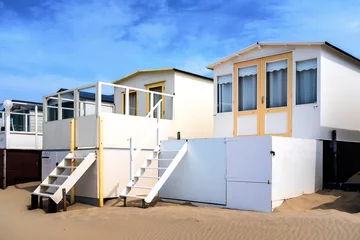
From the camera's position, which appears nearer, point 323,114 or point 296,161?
point 296,161

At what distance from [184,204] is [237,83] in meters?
4.25

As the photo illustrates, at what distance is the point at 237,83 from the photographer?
12055 mm

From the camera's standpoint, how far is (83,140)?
37.7 ft

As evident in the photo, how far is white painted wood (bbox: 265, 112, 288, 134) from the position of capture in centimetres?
1092

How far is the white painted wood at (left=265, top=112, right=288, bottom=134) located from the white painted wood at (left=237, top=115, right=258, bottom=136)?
39 centimetres

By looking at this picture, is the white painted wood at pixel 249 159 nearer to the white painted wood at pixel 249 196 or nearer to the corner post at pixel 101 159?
the white painted wood at pixel 249 196

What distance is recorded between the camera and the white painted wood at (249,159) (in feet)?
28.2

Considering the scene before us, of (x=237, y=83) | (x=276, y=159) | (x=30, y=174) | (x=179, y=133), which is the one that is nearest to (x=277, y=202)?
(x=276, y=159)

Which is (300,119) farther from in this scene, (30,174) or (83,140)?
(30,174)

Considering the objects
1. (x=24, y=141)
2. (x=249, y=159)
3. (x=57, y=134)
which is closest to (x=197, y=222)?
(x=249, y=159)

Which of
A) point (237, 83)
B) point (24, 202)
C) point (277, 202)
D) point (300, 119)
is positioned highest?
point (237, 83)

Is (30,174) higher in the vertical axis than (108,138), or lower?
lower

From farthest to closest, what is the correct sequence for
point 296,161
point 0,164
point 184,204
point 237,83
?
point 0,164
point 237,83
point 184,204
point 296,161

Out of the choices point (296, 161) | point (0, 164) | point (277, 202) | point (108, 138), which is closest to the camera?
point (277, 202)
